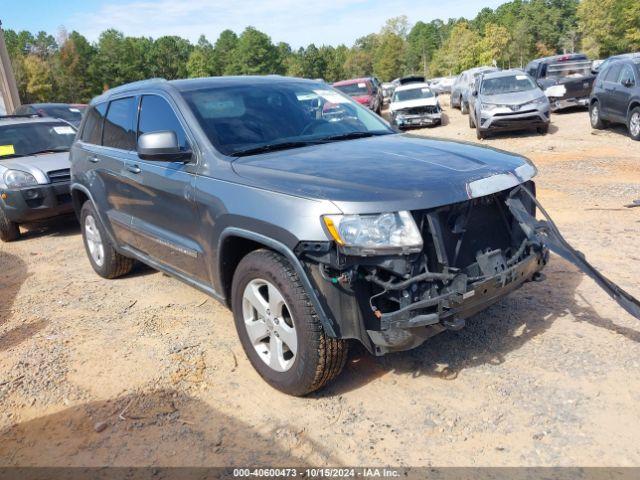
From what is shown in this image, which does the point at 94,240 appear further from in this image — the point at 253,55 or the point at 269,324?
the point at 253,55

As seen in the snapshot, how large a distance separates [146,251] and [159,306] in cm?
59

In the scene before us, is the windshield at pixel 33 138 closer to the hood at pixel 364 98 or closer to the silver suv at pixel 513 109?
the silver suv at pixel 513 109

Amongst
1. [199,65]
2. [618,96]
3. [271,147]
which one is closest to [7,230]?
[271,147]

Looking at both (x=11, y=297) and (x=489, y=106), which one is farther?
(x=489, y=106)

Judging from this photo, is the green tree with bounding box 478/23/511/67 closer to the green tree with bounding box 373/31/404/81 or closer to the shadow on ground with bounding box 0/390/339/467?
the green tree with bounding box 373/31/404/81

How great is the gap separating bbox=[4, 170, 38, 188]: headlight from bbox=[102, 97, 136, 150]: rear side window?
3.18 metres

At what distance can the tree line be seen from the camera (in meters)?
57.0

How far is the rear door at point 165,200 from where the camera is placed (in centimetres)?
380

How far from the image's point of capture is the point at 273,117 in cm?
406

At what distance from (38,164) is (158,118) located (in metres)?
4.74

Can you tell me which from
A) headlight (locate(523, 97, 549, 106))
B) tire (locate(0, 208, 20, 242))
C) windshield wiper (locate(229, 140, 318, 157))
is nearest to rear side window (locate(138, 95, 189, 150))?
windshield wiper (locate(229, 140, 318, 157))

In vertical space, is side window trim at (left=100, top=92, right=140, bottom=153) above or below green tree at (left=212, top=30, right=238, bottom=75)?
below

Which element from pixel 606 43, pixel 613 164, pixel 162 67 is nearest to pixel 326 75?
pixel 162 67

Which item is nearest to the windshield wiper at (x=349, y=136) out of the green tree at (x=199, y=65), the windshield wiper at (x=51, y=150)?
the windshield wiper at (x=51, y=150)
